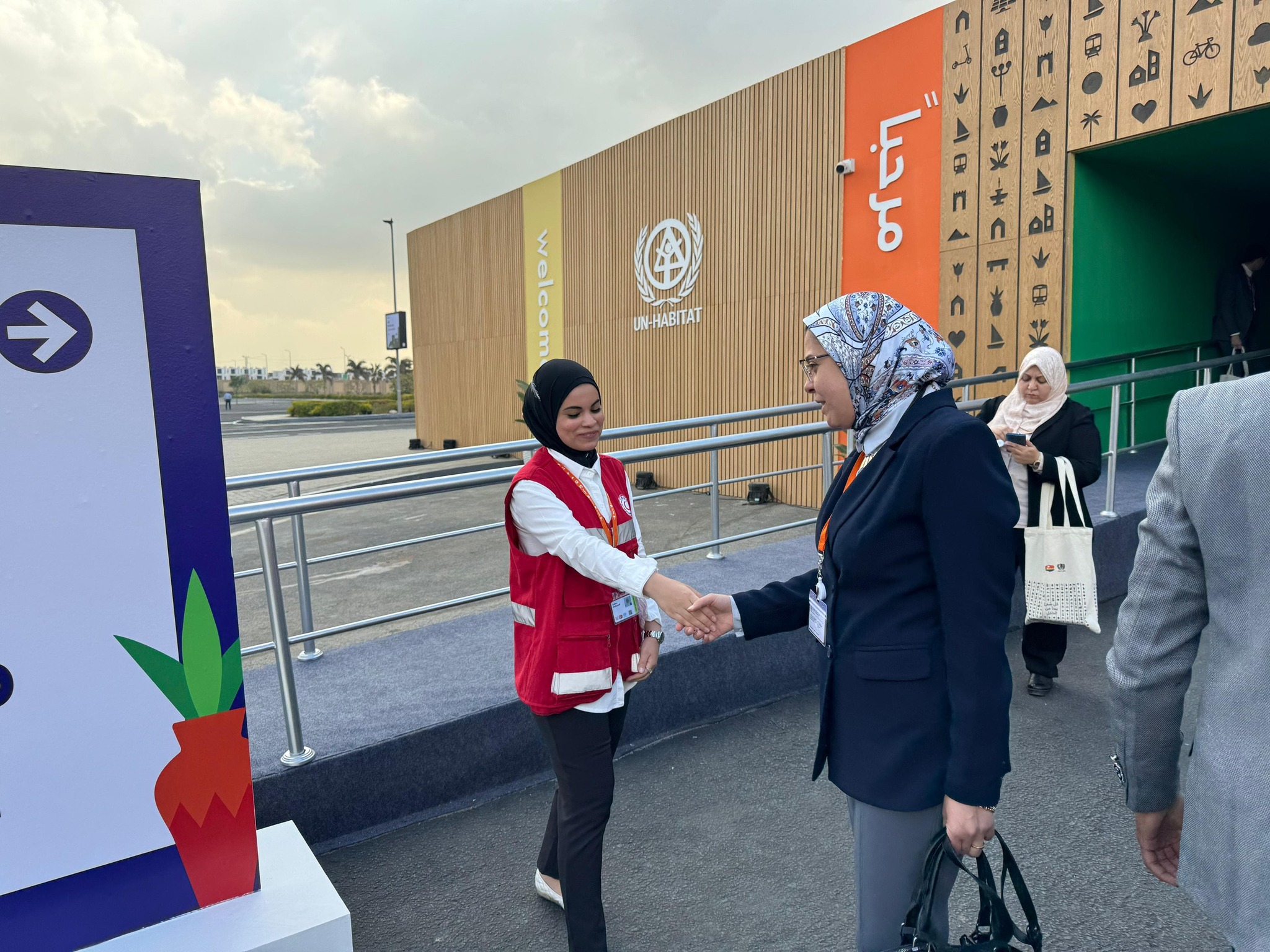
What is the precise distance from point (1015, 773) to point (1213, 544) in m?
2.31

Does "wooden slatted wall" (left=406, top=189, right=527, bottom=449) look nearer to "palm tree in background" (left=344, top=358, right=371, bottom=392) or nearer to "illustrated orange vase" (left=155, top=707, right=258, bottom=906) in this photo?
"illustrated orange vase" (left=155, top=707, right=258, bottom=906)

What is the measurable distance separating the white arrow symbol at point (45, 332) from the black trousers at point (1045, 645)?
345 centimetres

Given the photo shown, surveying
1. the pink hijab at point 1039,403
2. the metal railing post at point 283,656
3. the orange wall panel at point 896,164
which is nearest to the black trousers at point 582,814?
the metal railing post at point 283,656

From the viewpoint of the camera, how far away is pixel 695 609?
1.97 m

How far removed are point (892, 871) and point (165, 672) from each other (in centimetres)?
144

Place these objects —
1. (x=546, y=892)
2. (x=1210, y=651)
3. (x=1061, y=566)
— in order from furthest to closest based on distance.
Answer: (x=1061, y=566) < (x=546, y=892) < (x=1210, y=651)

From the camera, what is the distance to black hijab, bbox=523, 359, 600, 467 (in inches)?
83.6

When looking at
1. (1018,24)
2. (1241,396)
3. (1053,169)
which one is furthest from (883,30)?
(1241,396)

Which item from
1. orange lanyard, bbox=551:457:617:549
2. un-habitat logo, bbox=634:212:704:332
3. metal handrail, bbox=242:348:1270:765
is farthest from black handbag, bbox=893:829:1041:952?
un-habitat logo, bbox=634:212:704:332

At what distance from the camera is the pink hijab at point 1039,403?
12.3ft

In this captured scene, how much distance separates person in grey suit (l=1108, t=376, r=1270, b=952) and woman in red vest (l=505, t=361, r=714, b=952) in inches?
38.5

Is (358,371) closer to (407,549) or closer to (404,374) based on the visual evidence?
(404,374)

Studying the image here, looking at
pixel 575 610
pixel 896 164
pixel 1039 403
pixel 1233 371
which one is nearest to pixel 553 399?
pixel 575 610

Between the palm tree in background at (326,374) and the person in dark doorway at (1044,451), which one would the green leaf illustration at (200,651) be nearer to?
the person in dark doorway at (1044,451)
